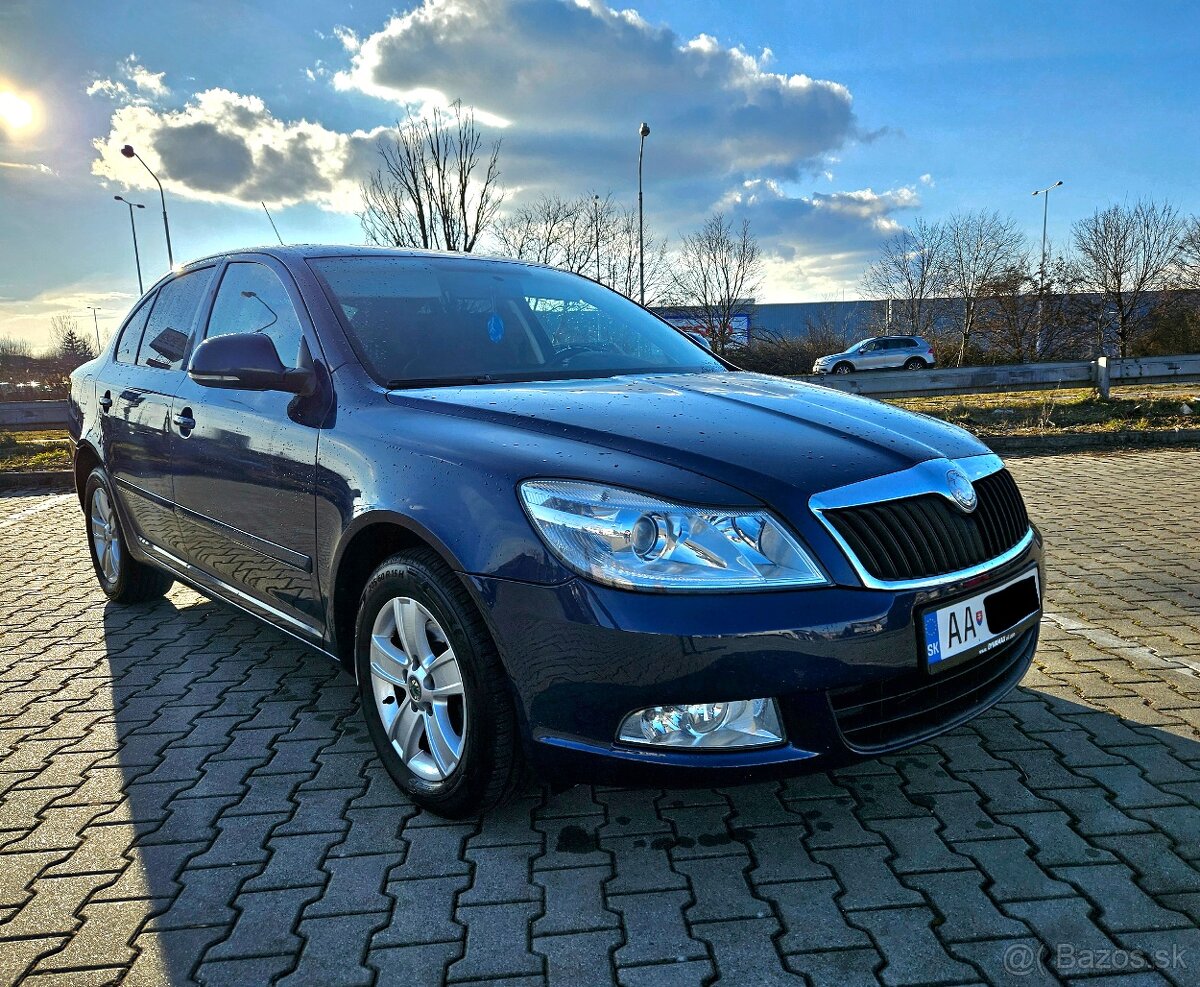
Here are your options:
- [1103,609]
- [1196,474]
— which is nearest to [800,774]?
[1103,609]

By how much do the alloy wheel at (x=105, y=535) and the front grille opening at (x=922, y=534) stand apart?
4.18m

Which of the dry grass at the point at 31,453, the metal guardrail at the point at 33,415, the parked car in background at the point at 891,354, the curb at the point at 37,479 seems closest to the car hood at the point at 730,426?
the curb at the point at 37,479

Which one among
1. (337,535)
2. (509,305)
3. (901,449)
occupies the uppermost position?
(509,305)

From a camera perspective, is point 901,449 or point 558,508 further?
point 901,449

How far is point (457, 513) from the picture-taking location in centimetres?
248

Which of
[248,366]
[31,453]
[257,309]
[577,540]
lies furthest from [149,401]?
[31,453]

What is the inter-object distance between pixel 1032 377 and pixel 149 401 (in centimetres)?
1349

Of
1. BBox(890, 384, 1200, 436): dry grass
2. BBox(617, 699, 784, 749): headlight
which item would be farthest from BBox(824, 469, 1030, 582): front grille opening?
BBox(890, 384, 1200, 436): dry grass

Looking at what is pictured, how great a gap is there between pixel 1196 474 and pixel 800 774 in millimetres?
8144

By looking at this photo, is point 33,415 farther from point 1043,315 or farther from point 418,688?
point 1043,315

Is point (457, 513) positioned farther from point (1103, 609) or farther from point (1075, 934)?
point (1103, 609)

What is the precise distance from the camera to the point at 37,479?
10.8 metres

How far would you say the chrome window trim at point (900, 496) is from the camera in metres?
2.28

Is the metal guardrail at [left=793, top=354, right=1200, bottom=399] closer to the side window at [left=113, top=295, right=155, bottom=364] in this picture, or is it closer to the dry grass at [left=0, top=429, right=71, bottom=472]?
the side window at [left=113, top=295, right=155, bottom=364]
